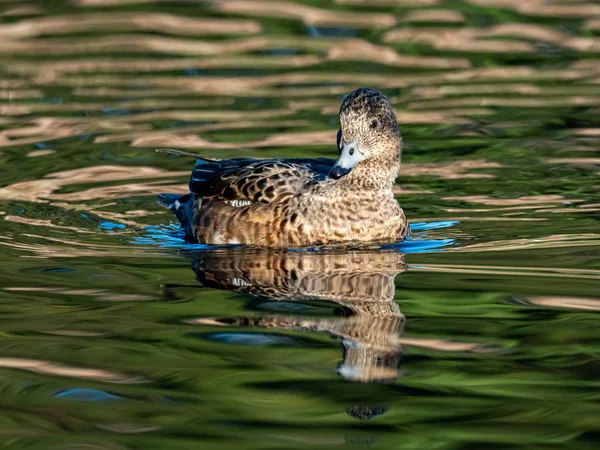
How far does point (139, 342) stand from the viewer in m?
6.78

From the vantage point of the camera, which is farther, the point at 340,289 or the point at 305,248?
the point at 305,248

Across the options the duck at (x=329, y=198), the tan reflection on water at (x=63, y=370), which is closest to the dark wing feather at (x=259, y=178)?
the duck at (x=329, y=198)

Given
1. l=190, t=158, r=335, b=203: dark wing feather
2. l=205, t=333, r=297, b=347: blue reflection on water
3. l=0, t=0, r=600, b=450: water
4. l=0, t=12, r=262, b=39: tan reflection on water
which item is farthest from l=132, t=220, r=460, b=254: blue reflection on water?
l=0, t=12, r=262, b=39: tan reflection on water

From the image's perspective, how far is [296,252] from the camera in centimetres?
921

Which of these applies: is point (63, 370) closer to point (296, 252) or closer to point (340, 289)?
point (340, 289)

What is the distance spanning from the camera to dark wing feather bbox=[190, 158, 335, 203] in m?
9.65

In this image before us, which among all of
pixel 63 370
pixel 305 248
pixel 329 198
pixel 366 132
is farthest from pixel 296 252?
pixel 63 370

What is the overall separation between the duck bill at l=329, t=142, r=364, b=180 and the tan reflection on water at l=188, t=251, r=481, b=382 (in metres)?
0.53

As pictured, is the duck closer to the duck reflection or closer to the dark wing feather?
the dark wing feather

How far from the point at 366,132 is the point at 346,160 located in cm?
30

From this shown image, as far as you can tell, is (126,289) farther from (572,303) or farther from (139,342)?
(572,303)

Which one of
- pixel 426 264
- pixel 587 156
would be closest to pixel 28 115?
pixel 587 156

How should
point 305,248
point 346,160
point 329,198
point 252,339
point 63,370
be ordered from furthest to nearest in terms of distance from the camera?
point 329,198
point 305,248
point 346,160
point 252,339
point 63,370

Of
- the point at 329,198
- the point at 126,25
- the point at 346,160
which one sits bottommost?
the point at 329,198
